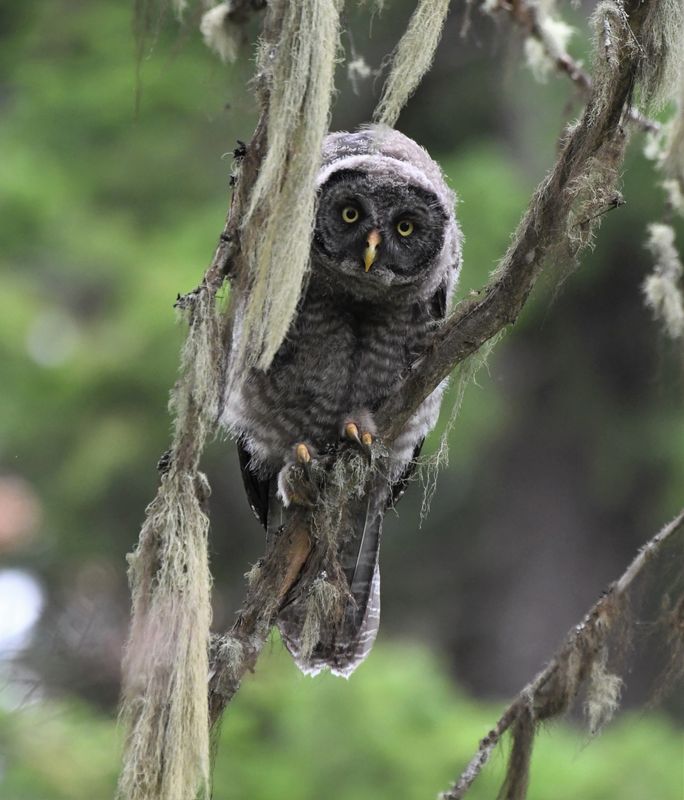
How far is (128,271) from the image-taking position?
7898 millimetres

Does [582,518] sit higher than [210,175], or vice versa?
[210,175]

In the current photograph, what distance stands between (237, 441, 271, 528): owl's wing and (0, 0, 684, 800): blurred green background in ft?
1.30

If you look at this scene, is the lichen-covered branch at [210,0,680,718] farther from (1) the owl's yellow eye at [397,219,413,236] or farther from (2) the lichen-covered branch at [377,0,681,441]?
(1) the owl's yellow eye at [397,219,413,236]

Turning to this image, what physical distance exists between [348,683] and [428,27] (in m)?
3.99

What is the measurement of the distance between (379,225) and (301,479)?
1.14 meters

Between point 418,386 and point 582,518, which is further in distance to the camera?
point 582,518

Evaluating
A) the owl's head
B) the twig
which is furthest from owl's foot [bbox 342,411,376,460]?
the twig

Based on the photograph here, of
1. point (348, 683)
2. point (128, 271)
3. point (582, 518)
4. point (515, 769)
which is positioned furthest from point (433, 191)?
point (582, 518)

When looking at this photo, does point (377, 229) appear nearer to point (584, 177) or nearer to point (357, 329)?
point (357, 329)

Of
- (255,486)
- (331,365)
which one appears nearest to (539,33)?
(331,365)

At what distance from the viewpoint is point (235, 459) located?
8977mm

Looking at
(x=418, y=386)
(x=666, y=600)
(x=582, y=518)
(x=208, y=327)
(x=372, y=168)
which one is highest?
(x=582, y=518)

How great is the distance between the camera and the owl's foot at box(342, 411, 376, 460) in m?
3.50

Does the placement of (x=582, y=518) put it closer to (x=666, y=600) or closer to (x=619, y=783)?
(x=619, y=783)
